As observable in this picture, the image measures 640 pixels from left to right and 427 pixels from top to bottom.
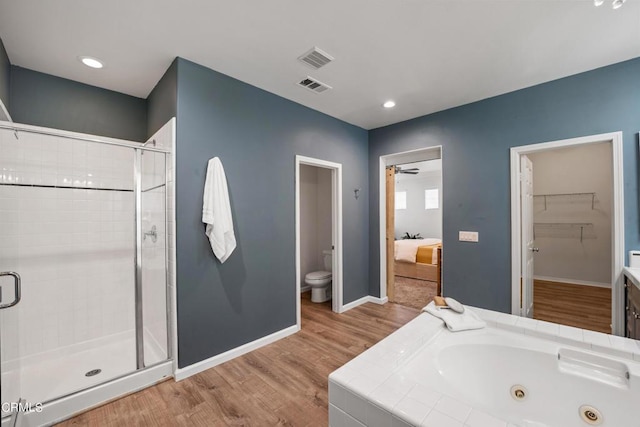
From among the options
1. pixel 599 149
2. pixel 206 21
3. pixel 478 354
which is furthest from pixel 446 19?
pixel 599 149

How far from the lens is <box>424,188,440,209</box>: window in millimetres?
7904

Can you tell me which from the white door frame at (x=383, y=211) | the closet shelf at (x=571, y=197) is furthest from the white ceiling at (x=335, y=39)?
the closet shelf at (x=571, y=197)

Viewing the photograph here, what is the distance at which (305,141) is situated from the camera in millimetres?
3381

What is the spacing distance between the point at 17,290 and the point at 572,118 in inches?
177

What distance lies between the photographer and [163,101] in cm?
261

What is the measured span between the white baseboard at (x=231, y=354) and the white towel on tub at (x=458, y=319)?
1691mm

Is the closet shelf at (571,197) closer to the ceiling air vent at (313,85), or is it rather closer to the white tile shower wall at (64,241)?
the ceiling air vent at (313,85)

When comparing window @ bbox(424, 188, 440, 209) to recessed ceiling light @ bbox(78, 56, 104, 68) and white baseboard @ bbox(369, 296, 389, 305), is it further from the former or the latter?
recessed ceiling light @ bbox(78, 56, 104, 68)

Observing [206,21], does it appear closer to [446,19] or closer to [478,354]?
[446,19]

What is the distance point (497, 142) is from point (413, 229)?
18.2 feet

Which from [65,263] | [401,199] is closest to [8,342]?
[65,263]

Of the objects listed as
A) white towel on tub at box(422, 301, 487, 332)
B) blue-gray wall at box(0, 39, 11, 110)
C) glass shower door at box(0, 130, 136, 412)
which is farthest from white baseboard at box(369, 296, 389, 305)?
blue-gray wall at box(0, 39, 11, 110)

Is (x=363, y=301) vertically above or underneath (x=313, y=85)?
underneath

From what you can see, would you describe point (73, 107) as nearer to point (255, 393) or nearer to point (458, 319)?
point (255, 393)
